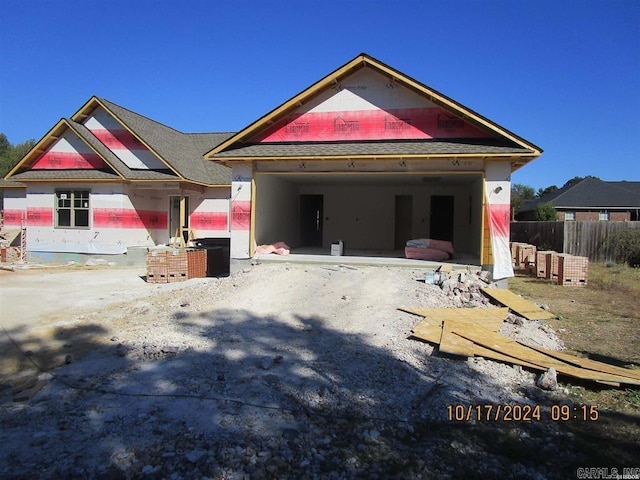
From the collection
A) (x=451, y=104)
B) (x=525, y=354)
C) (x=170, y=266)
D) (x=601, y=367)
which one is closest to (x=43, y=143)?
(x=170, y=266)

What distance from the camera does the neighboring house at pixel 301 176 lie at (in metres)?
12.9

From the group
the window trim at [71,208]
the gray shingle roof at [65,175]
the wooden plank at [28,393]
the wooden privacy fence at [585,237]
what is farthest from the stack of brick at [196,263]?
the wooden privacy fence at [585,237]

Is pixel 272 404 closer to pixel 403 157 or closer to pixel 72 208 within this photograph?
pixel 403 157

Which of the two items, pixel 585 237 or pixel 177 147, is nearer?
pixel 177 147

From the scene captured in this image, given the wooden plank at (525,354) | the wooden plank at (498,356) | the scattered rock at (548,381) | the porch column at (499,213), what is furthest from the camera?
the porch column at (499,213)

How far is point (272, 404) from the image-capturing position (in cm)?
484

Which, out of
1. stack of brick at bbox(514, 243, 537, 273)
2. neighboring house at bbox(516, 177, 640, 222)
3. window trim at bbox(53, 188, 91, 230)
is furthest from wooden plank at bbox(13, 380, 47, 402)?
neighboring house at bbox(516, 177, 640, 222)

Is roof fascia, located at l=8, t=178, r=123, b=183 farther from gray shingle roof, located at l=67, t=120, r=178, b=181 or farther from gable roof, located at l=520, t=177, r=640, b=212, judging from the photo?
gable roof, located at l=520, t=177, r=640, b=212

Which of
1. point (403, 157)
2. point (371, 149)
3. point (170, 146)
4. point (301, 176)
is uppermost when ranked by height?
point (170, 146)

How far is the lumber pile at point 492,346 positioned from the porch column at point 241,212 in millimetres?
6639

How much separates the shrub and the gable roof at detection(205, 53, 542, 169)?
1181 centimetres

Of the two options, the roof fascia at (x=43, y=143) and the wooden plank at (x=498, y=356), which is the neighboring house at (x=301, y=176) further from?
the wooden plank at (x=498, y=356)

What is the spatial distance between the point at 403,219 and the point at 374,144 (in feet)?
26.5

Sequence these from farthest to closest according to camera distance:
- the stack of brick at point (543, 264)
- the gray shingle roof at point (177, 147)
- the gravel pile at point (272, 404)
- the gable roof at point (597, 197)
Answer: the gable roof at point (597, 197)
the gray shingle roof at point (177, 147)
the stack of brick at point (543, 264)
the gravel pile at point (272, 404)
